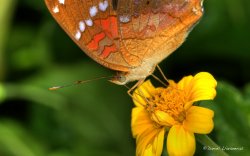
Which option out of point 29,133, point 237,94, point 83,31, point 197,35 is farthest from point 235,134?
point 29,133

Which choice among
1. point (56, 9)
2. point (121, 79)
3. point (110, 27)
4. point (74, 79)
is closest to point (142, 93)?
point (121, 79)

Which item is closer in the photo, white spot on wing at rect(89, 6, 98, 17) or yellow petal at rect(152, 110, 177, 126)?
yellow petal at rect(152, 110, 177, 126)

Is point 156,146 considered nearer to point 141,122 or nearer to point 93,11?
point 141,122

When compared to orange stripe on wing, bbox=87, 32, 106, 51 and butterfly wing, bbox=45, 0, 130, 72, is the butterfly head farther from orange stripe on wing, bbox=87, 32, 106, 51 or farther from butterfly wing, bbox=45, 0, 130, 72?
orange stripe on wing, bbox=87, 32, 106, 51

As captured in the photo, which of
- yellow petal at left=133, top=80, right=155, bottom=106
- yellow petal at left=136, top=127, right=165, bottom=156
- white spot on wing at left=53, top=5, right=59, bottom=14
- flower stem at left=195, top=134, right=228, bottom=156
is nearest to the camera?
flower stem at left=195, top=134, right=228, bottom=156

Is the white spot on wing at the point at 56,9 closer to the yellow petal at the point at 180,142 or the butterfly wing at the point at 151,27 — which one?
the butterfly wing at the point at 151,27

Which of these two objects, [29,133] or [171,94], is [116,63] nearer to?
[171,94]

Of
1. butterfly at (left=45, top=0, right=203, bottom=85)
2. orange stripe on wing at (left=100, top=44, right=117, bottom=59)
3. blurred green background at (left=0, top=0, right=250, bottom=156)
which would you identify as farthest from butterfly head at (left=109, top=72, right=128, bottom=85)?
blurred green background at (left=0, top=0, right=250, bottom=156)
